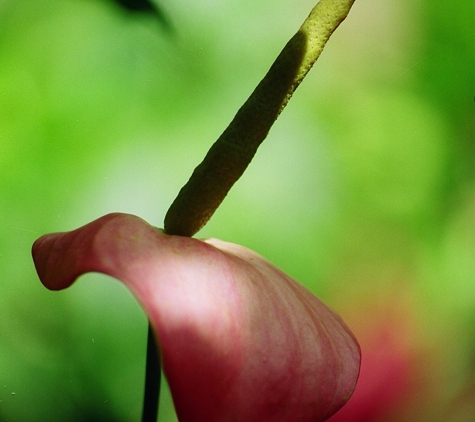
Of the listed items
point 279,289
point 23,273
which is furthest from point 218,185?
point 23,273

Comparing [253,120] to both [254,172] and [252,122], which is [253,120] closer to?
[252,122]

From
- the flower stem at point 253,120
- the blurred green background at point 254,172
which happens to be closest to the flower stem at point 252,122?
the flower stem at point 253,120

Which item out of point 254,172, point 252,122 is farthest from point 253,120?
point 254,172

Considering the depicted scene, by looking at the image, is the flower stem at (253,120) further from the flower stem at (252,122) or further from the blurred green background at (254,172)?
Result: the blurred green background at (254,172)

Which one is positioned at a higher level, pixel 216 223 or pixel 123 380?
pixel 216 223

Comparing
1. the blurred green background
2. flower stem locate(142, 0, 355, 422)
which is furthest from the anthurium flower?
the blurred green background

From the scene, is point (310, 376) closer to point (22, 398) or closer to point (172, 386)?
point (172, 386)

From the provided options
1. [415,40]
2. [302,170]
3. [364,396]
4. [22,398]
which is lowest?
[22,398]
